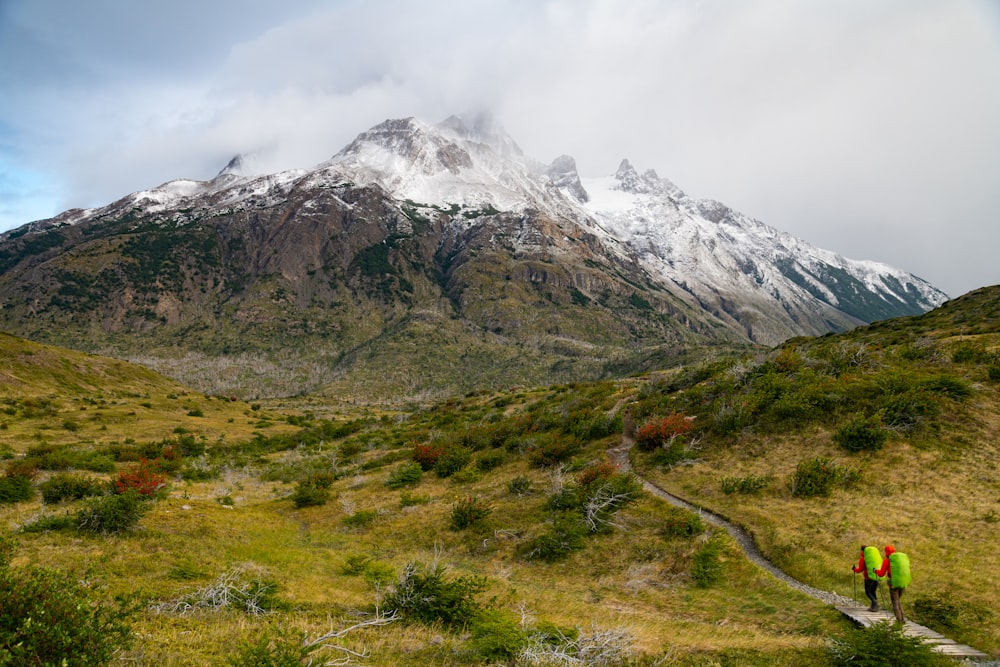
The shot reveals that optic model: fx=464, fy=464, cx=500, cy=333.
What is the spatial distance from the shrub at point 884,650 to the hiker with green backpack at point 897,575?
1.85m

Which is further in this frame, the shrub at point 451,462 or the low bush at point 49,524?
the shrub at point 451,462

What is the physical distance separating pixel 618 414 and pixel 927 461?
705 inches

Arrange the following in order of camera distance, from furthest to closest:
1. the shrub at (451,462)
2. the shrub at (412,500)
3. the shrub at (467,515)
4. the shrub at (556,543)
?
the shrub at (451,462) < the shrub at (412,500) < the shrub at (467,515) < the shrub at (556,543)

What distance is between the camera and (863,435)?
787 inches

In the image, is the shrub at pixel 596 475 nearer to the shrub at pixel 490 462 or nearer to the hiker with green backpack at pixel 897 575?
the shrub at pixel 490 462

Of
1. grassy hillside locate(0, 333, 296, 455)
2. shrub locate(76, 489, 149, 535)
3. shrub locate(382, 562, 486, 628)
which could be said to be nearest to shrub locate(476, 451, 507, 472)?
shrub locate(382, 562, 486, 628)

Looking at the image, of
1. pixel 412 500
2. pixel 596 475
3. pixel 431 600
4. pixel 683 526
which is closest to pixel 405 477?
pixel 412 500

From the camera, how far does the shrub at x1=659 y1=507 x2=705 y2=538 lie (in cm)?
1686

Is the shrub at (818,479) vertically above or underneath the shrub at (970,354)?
underneath

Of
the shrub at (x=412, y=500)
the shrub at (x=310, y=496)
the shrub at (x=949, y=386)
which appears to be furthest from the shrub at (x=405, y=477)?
the shrub at (x=949, y=386)

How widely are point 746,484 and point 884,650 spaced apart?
439 inches

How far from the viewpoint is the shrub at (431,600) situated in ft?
36.6

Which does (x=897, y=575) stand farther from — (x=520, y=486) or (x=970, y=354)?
(x=970, y=354)

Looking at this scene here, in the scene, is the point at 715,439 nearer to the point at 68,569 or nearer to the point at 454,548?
the point at 454,548
